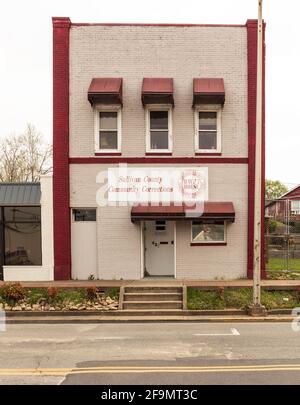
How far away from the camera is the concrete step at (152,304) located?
11570 millimetres

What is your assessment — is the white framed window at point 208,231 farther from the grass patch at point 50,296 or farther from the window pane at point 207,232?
the grass patch at point 50,296

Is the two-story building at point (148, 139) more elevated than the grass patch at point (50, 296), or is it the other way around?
the two-story building at point (148, 139)

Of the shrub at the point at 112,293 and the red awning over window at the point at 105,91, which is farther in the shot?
the red awning over window at the point at 105,91

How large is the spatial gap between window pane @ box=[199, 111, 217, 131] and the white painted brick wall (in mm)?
360

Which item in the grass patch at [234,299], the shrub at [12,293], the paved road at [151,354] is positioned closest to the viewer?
the paved road at [151,354]

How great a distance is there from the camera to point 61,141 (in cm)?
1426

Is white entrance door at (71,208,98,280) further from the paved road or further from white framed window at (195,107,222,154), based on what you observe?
white framed window at (195,107,222,154)

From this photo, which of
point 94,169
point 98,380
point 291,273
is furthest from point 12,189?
point 291,273

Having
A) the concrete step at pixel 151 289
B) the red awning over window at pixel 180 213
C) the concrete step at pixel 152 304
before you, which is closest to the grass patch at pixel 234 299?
the concrete step at pixel 152 304

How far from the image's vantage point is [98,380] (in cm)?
631

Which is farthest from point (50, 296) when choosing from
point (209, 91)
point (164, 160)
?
point (209, 91)

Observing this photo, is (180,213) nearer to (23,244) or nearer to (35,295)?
(35,295)

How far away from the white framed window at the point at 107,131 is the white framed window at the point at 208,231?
13.6 ft
